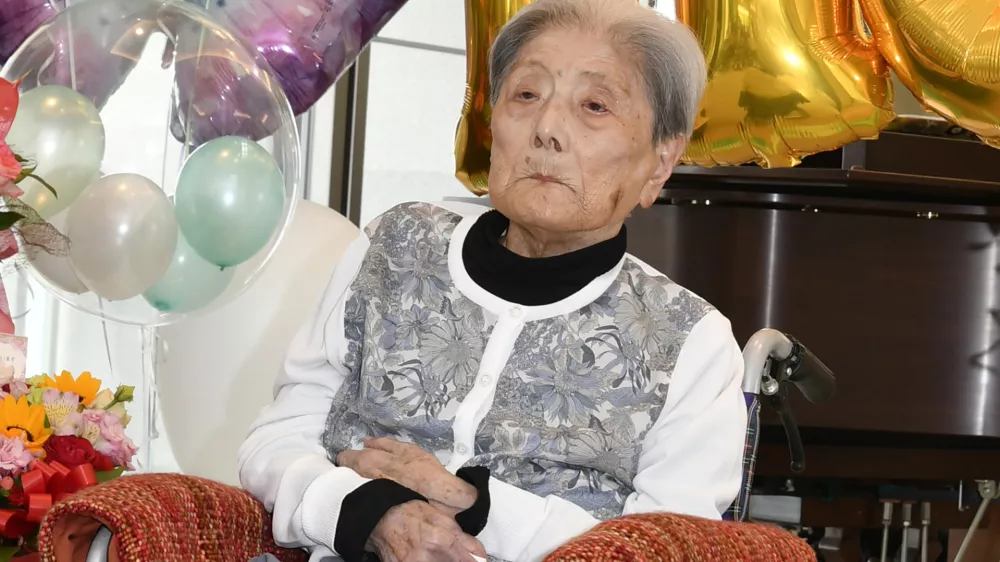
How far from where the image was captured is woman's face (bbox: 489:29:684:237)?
4.91 feet

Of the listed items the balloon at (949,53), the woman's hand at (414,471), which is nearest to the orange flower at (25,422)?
the woman's hand at (414,471)

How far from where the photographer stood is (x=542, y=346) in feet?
4.90

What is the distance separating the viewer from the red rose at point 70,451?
1.69 meters

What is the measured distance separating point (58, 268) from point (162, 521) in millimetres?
762

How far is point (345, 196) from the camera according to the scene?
→ 403cm

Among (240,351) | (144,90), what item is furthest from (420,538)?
(240,351)

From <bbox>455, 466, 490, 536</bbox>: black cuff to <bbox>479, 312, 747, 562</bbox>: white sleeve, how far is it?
0.04 metres

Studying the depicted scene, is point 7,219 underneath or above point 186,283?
above

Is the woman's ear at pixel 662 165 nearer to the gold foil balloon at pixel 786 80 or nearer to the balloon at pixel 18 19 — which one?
the gold foil balloon at pixel 786 80

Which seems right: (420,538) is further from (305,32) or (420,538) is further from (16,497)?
(305,32)

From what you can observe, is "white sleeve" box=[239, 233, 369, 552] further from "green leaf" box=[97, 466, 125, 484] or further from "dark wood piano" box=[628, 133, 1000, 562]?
"dark wood piano" box=[628, 133, 1000, 562]

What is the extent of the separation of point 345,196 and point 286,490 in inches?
106

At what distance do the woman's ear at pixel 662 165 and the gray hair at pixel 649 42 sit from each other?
0.01 m

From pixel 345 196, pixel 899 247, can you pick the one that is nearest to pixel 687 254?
pixel 899 247
